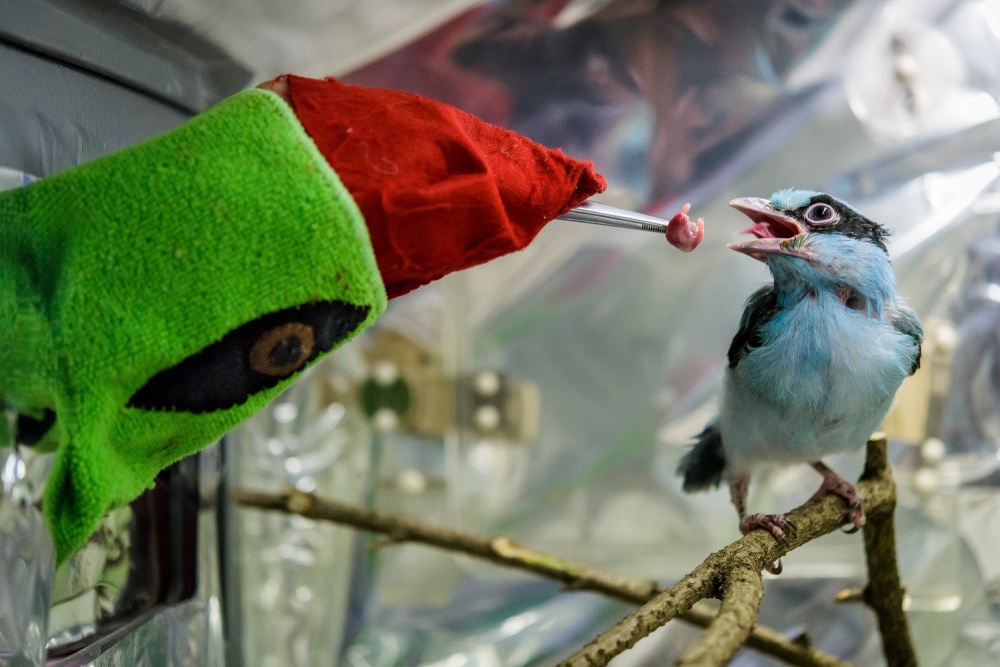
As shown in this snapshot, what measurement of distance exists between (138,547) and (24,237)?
420mm

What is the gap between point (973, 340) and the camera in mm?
1123

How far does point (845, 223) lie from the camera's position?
2.47ft

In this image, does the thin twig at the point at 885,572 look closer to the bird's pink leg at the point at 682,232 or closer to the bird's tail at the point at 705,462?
the bird's tail at the point at 705,462

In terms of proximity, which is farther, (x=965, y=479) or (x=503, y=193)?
(x=965, y=479)

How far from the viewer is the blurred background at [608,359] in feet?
3.65

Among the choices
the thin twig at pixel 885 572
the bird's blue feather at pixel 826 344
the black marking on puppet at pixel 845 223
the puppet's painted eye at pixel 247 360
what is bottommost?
the thin twig at pixel 885 572

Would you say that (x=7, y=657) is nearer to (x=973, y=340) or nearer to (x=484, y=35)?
(x=484, y=35)

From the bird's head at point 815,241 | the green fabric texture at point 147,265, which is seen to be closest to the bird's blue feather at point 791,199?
the bird's head at point 815,241

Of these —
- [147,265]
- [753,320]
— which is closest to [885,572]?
[753,320]

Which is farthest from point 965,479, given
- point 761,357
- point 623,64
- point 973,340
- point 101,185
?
point 101,185

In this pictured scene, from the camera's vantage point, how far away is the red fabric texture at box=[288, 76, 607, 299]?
53 cm

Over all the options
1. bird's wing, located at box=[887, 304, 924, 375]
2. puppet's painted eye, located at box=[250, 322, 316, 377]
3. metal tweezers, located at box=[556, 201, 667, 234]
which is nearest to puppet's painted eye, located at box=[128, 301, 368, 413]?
puppet's painted eye, located at box=[250, 322, 316, 377]

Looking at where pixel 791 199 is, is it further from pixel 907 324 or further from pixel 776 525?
pixel 776 525

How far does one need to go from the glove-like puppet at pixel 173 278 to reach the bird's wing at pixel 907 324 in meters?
0.46
